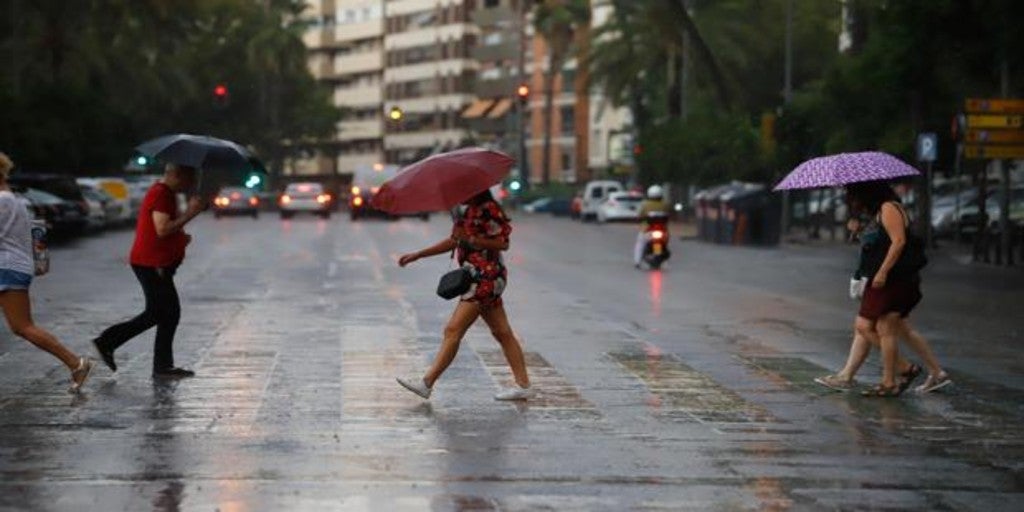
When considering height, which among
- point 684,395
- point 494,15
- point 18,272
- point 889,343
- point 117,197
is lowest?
point 117,197

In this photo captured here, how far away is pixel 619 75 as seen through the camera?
81.0 m

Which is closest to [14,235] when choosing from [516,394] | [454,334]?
[454,334]

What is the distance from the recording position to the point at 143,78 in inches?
3319

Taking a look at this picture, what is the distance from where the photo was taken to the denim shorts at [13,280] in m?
14.2

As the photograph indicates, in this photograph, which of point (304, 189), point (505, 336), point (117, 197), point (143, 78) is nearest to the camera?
point (505, 336)

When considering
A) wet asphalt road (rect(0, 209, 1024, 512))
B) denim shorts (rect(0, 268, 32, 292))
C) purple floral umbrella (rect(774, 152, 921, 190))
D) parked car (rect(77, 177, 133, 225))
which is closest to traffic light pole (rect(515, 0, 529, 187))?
parked car (rect(77, 177, 133, 225))

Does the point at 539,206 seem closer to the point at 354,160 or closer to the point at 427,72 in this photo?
the point at 427,72

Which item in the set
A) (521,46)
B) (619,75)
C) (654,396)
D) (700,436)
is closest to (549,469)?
(700,436)

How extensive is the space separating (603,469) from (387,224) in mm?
57607

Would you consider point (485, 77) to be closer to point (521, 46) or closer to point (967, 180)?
point (521, 46)

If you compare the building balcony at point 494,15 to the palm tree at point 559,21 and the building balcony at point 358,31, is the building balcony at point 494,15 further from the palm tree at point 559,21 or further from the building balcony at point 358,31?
the palm tree at point 559,21

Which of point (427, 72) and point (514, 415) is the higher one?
point (427, 72)

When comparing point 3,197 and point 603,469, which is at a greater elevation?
point 3,197

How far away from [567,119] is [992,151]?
8895 centimetres
